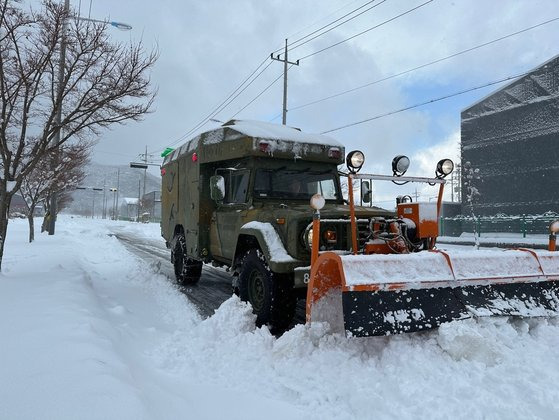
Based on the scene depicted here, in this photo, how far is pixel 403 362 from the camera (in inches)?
127

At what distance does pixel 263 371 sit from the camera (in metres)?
3.52

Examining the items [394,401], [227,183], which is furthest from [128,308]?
[394,401]

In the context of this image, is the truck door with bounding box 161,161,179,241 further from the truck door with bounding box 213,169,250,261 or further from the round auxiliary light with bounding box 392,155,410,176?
the round auxiliary light with bounding box 392,155,410,176

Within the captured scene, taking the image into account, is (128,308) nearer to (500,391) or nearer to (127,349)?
(127,349)

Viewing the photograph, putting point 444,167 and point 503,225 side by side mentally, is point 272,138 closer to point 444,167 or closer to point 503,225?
point 444,167

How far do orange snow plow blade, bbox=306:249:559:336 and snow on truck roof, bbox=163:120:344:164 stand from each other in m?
2.45

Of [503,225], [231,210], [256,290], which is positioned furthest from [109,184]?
[256,290]

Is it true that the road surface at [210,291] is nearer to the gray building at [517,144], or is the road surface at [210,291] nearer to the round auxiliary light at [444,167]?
the round auxiliary light at [444,167]

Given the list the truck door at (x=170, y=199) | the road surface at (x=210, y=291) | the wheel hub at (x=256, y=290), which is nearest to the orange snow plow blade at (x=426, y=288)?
the wheel hub at (x=256, y=290)

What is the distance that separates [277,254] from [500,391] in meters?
2.40

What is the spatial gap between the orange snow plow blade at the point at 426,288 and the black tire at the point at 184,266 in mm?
4449

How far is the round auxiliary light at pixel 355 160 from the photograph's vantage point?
12.9 feet

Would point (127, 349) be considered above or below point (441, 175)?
below

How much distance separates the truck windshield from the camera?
5.73 metres
